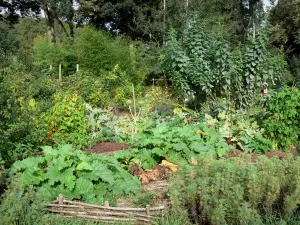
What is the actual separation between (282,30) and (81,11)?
14986mm

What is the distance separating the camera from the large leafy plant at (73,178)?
4555 mm

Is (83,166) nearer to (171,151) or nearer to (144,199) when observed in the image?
(144,199)

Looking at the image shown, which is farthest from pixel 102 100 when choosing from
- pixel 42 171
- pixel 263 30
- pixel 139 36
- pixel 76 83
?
pixel 139 36

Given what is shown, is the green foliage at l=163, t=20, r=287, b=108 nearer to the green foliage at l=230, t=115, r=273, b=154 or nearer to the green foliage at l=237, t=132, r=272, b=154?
the green foliage at l=230, t=115, r=273, b=154

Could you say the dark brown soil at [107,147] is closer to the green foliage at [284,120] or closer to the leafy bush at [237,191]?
the green foliage at [284,120]

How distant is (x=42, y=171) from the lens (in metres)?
4.71

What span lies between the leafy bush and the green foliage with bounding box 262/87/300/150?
3338mm

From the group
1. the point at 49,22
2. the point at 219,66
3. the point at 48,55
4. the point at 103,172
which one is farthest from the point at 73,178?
the point at 49,22

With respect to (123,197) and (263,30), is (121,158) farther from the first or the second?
(263,30)

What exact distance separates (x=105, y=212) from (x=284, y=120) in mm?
4541

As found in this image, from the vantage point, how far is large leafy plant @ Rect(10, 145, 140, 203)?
455cm

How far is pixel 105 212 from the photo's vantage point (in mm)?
4156

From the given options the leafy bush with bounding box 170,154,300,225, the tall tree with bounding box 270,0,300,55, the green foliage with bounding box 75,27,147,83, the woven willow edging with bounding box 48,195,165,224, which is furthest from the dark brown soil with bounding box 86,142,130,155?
the tall tree with bounding box 270,0,300,55

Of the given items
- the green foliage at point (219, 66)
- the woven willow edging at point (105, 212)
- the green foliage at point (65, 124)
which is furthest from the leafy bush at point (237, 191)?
the green foliage at point (219, 66)
